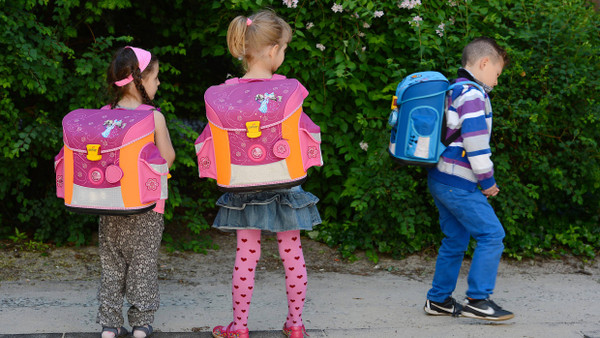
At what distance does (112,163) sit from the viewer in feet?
11.0

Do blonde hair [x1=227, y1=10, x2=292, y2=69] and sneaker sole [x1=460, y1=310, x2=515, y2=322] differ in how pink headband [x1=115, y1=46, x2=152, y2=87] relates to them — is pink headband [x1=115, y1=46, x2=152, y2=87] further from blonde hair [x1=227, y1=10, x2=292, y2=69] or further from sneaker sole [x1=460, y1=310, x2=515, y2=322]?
sneaker sole [x1=460, y1=310, x2=515, y2=322]

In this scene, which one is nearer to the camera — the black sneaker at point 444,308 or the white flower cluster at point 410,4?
the black sneaker at point 444,308

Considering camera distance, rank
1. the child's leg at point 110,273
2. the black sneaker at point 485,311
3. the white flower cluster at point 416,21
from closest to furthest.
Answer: the child's leg at point 110,273, the black sneaker at point 485,311, the white flower cluster at point 416,21

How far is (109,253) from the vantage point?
3666mm

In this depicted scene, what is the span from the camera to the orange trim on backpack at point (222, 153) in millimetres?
3398

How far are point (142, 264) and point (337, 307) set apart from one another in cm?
134

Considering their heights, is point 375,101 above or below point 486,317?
above

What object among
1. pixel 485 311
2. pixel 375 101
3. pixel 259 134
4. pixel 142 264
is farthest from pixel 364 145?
pixel 142 264

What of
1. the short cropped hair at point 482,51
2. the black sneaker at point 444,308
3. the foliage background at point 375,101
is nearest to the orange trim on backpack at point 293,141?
the short cropped hair at point 482,51

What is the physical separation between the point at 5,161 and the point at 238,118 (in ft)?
9.49

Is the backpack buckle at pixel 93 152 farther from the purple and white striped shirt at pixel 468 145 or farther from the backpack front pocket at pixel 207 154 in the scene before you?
the purple and white striped shirt at pixel 468 145

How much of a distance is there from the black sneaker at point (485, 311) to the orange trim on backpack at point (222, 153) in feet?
5.47

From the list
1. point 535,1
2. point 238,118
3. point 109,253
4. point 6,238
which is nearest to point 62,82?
point 6,238

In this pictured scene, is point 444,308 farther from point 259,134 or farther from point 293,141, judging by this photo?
point 259,134
